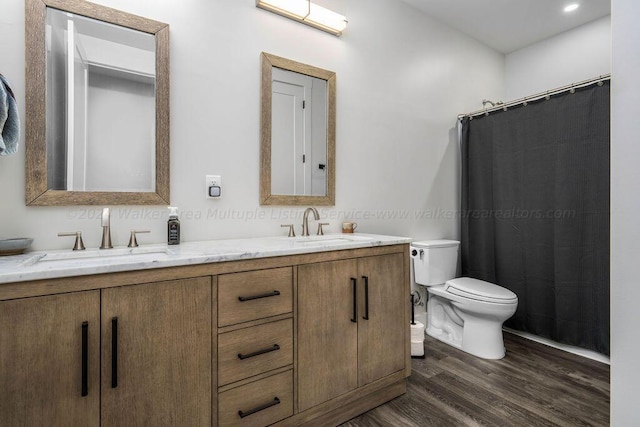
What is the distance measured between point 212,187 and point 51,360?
0.99 metres

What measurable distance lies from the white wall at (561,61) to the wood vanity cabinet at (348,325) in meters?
2.63

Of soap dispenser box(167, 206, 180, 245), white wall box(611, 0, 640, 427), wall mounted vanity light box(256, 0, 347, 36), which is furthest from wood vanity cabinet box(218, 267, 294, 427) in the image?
wall mounted vanity light box(256, 0, 347, 36)

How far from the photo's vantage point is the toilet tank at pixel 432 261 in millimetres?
2518

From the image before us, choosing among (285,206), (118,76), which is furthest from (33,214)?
(285,206)

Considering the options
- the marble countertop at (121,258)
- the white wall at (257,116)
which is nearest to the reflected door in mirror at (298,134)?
the white wall at (257,116)

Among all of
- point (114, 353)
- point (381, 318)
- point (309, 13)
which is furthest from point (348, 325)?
point (309, 13)

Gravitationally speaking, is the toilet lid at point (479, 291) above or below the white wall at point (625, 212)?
below

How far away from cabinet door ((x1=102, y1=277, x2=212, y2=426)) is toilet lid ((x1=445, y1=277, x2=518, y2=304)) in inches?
71.8

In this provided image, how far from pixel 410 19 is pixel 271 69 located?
1.47 metres

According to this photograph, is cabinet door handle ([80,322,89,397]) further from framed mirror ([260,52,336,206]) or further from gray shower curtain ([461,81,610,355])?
gray shower curtain ([461,81,610,355])

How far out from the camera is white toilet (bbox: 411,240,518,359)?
7.01 feet

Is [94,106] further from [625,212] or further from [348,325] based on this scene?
[625,212]

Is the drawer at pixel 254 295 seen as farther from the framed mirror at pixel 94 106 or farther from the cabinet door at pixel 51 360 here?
the framed mirror at pixel 94 106

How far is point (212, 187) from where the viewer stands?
66.7 inches
